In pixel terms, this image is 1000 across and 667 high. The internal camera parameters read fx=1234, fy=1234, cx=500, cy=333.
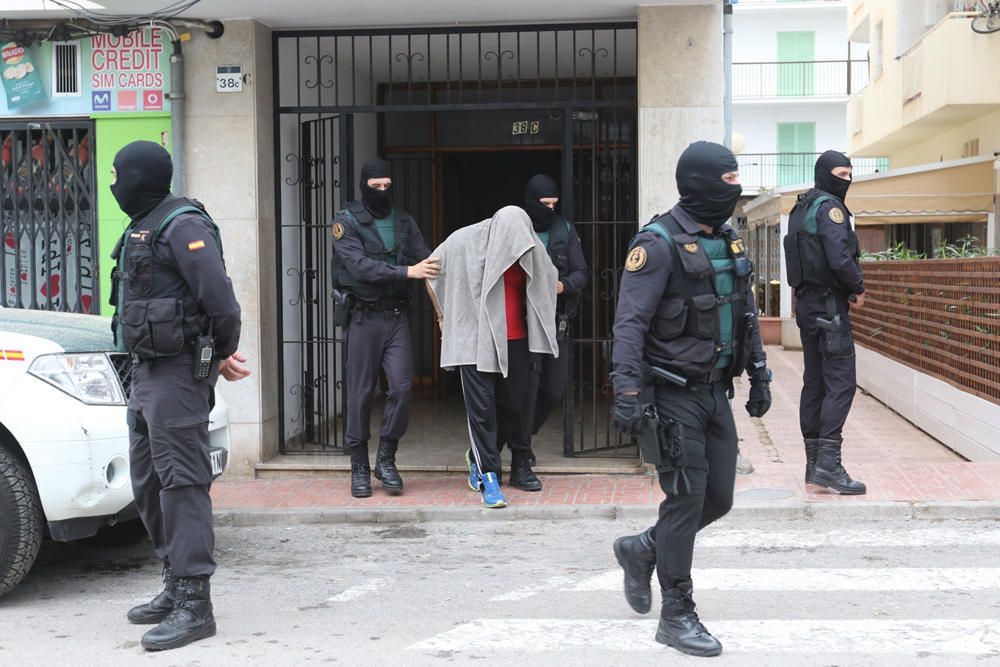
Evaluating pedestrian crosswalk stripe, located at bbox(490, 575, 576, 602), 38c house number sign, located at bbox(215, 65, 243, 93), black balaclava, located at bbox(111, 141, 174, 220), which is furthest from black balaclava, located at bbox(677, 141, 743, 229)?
38c house number sign, located at bbox(215, 65, 243, 93)

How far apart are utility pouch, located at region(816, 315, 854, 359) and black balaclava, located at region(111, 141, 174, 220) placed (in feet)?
14.0

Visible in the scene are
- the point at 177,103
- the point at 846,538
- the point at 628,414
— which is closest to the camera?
the point at 628,414

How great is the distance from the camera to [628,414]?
4633 millimetres

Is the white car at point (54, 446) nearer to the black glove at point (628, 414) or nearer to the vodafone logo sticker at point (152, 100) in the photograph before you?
the black glove at point (628, 414)

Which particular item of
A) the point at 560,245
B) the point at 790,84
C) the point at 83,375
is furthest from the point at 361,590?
the point at 790,84

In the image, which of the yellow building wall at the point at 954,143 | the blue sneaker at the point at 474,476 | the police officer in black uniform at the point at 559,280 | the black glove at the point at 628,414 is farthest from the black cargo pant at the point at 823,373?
the yellow building wall at the point at 954,143

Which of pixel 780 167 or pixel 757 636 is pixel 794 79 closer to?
pixel 780 167

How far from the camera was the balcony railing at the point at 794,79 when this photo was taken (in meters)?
47.1

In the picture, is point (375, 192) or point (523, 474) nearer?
point (375, 192)

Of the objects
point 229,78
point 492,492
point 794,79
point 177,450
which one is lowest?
point 492,492

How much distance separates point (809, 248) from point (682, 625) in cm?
353

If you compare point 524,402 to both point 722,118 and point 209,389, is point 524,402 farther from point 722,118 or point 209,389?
point 209,389

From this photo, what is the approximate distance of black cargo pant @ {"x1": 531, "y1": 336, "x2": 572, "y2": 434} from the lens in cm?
831

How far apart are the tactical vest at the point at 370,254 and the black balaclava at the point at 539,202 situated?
87 centimetres
